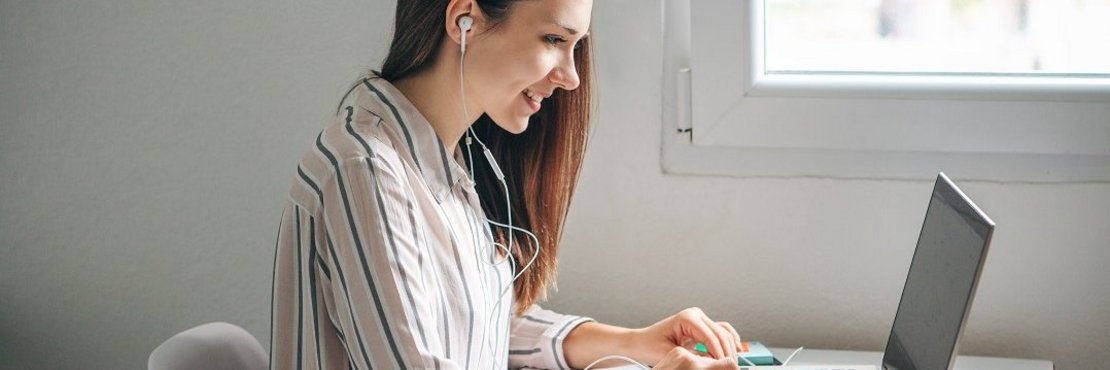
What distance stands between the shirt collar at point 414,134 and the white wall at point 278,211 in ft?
1.57

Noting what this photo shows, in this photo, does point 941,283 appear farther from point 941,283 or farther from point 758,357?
point 758,357

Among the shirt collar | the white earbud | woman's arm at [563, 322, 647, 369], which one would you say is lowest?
woman's arm at [563, 322, 647, 369]

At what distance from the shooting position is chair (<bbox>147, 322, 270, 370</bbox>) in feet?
4.08

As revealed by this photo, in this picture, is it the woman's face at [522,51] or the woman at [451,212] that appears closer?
the woman at [451,212]

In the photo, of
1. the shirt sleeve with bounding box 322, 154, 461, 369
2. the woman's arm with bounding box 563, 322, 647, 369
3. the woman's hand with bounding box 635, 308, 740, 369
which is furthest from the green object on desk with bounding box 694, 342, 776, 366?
the shirt sleeve with bounding box 322, 154, 461, 369

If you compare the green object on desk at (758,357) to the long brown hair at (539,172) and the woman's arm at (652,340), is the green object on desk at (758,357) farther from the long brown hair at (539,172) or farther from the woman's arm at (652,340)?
the long brown hair at (539,172)

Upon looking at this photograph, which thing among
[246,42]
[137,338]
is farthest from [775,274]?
[137,338]

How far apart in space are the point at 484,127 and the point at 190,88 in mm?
593

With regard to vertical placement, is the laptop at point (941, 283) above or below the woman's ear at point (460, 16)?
below

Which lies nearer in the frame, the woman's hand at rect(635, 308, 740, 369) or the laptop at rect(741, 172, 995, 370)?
the laptop at rect(741, 172, 995, 370)

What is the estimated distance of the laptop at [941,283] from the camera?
3.69ft

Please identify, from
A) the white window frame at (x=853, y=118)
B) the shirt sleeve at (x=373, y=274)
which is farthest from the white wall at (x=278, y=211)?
the shirt sleeve at (x=373, y=274)

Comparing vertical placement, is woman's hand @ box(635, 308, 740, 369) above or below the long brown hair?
below

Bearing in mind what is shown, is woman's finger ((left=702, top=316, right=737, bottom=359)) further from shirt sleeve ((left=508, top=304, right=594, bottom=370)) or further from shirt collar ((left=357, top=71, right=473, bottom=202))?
shirt collar ((left=357, top=71, right=473, bottom=202))
